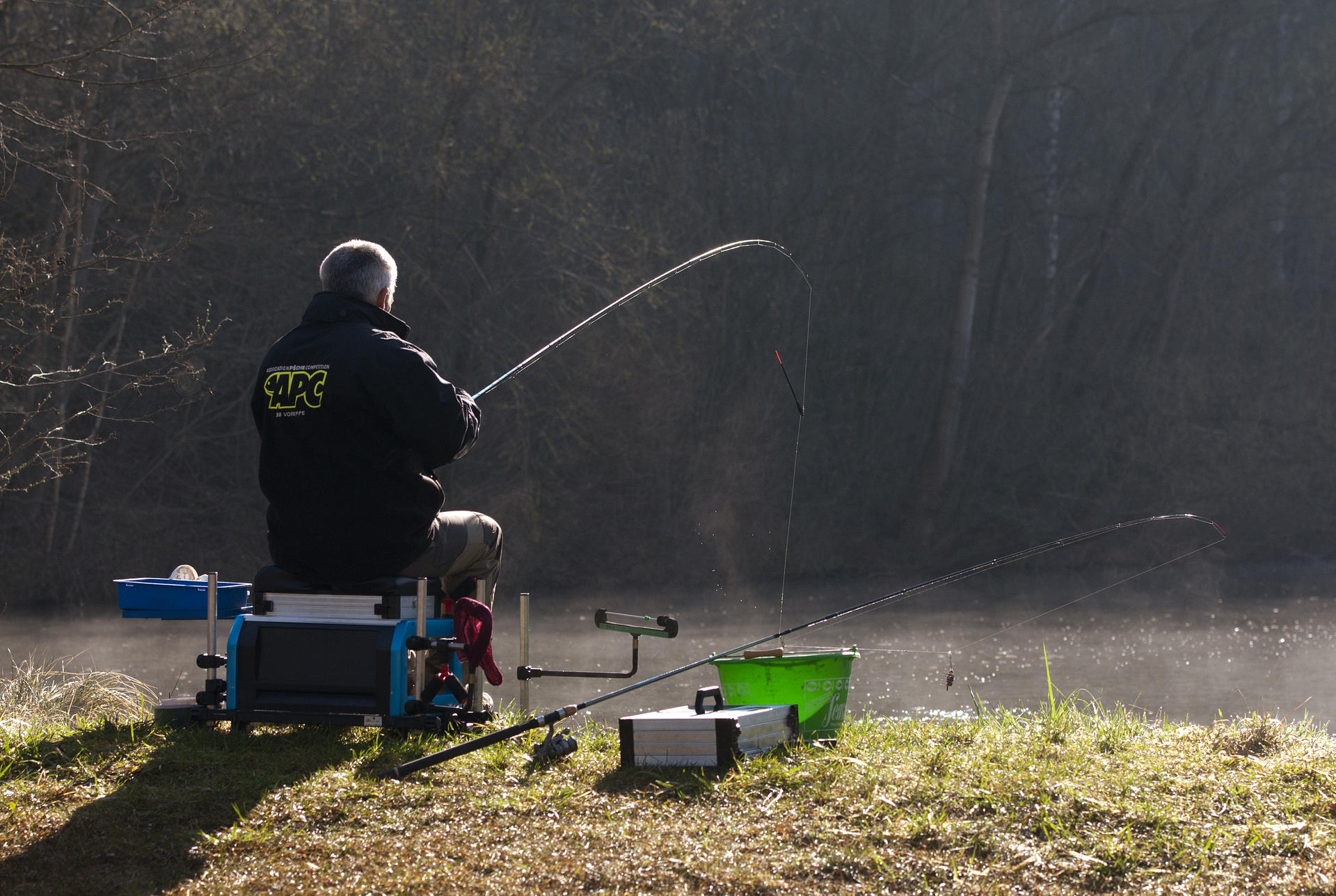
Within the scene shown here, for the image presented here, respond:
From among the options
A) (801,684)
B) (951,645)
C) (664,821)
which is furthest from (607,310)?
(951,645)

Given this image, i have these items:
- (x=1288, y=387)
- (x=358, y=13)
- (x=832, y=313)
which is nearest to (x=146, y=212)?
(x=358, y=13)

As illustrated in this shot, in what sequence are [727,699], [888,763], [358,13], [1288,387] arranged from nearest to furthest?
[888,763]
[727,699]
[358,13]
[1288,387]

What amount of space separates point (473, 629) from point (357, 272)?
101 cm

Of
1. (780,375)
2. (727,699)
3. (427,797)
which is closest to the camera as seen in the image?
(427,797)

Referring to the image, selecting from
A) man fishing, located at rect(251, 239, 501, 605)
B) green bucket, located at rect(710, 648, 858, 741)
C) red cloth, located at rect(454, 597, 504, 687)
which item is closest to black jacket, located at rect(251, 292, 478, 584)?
man fishing, located at rect(251, 239, 501, 605)

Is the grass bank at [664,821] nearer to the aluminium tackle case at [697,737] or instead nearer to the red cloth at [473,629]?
the aluminium tackle case at [697,737]

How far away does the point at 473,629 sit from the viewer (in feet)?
11.5

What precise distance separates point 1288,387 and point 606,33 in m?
10.1

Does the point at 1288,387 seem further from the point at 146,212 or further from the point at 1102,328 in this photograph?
the point at 146,212

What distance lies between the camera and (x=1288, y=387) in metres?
16.5

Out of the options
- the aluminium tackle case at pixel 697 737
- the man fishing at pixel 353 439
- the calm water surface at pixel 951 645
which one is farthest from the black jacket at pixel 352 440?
the calm water surface at pixel 951 645

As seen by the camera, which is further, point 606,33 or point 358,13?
point 606,33

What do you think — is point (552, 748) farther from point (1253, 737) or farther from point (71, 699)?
point (71, 699)

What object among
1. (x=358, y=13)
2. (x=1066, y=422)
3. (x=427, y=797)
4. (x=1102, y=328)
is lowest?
(x=427, y=797)
